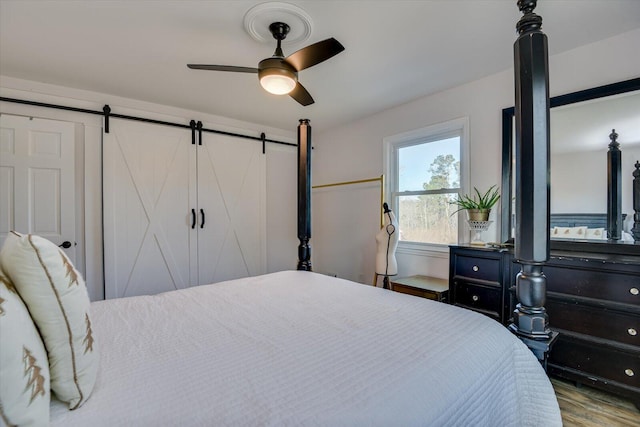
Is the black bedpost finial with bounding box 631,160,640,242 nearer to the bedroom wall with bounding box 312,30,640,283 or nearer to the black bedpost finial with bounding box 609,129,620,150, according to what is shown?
the black bedpost finial with bounding box 609,129,620,150

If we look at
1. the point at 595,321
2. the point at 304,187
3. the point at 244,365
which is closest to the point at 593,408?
the point at 595,321

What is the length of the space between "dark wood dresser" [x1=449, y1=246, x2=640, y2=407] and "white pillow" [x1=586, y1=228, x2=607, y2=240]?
171 mm

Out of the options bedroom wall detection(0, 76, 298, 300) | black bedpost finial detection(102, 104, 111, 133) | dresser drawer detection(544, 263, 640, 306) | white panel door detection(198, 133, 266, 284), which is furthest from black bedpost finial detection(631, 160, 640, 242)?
black bedpost finial detection(102, 104, 111, 133)

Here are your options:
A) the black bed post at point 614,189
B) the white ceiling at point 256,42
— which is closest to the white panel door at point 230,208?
the white ceiling at point 256,42

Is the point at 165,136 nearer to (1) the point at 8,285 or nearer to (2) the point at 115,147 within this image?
(2) the point at 115,147

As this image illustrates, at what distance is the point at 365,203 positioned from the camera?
391cm

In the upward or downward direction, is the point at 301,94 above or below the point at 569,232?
above

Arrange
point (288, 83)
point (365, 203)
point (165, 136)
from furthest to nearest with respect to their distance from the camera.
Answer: point (365, 203), point (165, 136), point (288, 83)

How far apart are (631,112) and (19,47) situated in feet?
14.4

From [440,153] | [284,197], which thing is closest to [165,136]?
[284,197]

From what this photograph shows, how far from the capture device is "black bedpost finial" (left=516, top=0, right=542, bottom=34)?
1170 millimetres

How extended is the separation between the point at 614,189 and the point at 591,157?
0.27 metres

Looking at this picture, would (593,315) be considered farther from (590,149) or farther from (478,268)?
(590,149)

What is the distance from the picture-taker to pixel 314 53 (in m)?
1.79
